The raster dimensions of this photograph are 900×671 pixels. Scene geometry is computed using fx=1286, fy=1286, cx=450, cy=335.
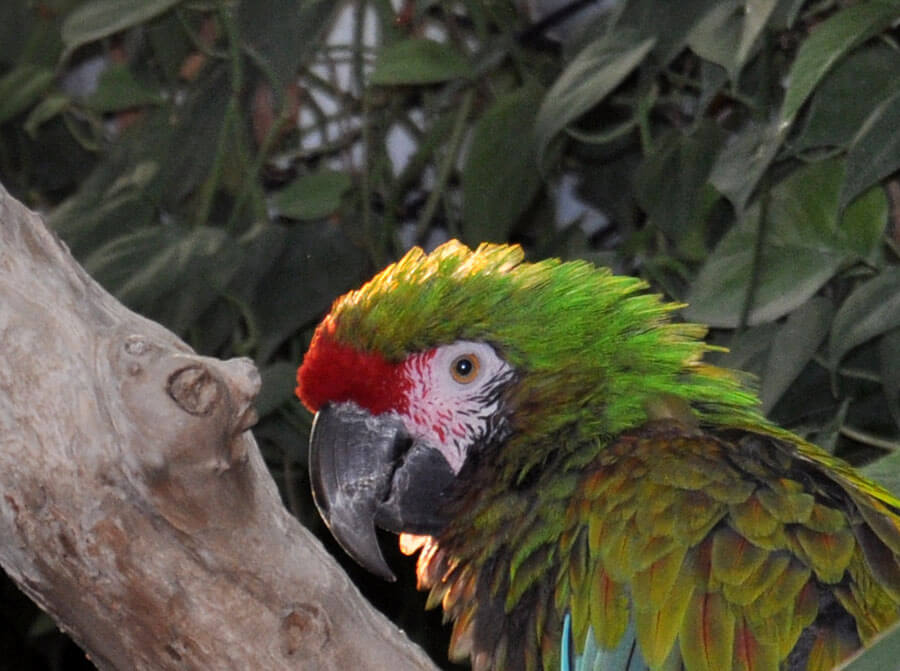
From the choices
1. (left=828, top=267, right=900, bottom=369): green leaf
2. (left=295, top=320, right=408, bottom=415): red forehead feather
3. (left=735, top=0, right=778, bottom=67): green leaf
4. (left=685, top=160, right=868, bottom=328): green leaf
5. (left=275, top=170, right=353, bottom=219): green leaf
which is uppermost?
(left=275, top=170, right=353, bottom=219): green leaf

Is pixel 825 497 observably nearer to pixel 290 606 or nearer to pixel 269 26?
pixel 290 606

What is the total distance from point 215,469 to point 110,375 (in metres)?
0.08

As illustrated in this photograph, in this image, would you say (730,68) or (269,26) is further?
(269,26)

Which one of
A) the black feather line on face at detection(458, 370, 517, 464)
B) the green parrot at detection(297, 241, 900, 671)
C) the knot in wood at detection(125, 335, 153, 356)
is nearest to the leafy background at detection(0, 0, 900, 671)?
the green parrot at detection(297, 241, 900, 671)

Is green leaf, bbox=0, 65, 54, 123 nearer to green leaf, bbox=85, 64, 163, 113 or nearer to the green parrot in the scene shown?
green leaf, bbox=85, 64, 163, 113

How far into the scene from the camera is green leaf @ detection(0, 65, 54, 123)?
181 centimetres

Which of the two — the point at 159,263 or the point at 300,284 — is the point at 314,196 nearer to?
the point at 300,284

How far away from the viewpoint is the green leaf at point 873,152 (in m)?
1.03

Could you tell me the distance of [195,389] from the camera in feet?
2.25

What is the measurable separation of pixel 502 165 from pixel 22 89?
0.80 metres

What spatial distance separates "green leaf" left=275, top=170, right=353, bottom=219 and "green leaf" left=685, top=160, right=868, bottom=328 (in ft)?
1.73

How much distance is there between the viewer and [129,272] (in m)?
1.38

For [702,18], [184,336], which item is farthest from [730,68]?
A: [184,336]

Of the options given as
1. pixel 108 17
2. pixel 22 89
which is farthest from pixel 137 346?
pixel 22 89
